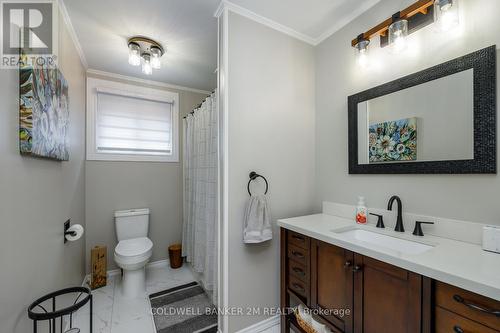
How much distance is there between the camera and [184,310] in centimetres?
193

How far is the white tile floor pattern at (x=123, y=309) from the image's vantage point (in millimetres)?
1708

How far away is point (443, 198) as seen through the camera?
120 cm

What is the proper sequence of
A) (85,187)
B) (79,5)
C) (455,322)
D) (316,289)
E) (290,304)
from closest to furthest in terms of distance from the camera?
(455,322)
(316,289)
(79,5)
(290,304)
(85,187)

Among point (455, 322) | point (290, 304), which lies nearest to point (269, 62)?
point (455, 322)

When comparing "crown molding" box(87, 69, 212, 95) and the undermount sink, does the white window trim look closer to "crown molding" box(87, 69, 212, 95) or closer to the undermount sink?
"crown molding" box(87, 69, 212, 95)

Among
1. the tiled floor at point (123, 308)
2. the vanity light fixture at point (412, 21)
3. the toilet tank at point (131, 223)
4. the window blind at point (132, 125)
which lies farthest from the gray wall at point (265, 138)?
the window blind at point (132, 125)

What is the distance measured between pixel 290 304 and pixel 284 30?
2265mm

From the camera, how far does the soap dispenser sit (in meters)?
1.53

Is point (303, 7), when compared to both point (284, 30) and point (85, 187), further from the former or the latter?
point (85, 187)

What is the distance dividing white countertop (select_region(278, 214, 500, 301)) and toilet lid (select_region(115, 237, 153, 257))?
173 cm

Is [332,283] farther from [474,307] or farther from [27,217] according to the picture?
[27,217]

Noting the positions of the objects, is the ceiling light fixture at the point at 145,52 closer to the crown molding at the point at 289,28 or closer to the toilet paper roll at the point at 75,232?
the crown molding at the point at 289,28

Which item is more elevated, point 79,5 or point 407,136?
point 79,5

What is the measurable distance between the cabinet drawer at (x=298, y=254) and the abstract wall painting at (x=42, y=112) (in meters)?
1.64
